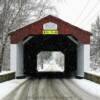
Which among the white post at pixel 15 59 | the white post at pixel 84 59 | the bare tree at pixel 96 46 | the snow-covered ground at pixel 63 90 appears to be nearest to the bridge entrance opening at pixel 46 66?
the bare tree at pixel 96 46

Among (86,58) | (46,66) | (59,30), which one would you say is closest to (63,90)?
(86,58)

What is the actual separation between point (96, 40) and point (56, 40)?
48998mm

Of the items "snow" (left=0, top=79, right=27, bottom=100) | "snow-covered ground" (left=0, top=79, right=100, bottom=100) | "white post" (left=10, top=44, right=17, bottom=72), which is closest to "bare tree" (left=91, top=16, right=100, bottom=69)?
"white post" (left=10, top=44, right=17, bottom=72)

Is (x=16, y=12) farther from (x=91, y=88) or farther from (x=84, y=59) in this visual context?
(x=91, y=88)

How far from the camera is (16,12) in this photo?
41094mm

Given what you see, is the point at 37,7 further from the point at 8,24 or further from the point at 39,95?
the point at 39,95

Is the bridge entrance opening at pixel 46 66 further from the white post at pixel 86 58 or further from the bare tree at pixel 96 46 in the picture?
the white post at pixel 86 58

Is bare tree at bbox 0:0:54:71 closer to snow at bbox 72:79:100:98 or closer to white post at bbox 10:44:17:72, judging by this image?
white post at bbox 10:44:17:72

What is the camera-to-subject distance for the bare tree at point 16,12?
3720 cm

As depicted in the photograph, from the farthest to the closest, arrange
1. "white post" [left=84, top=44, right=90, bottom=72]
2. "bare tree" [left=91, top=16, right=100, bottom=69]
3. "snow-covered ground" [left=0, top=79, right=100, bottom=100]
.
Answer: "bare tree" [left=91, top=16, right=100, bottom=69]
"white post" [left=84, top=44, right=90, bottom=72]
"snow-covered ground" [left=0, top=79, right=100, bottom=100]

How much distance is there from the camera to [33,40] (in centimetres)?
3897

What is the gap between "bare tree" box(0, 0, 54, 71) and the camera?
122 feet

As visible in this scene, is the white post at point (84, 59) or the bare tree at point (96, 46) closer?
the white post at point (84, 59)

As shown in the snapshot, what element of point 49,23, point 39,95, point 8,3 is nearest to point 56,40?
point 8,3
